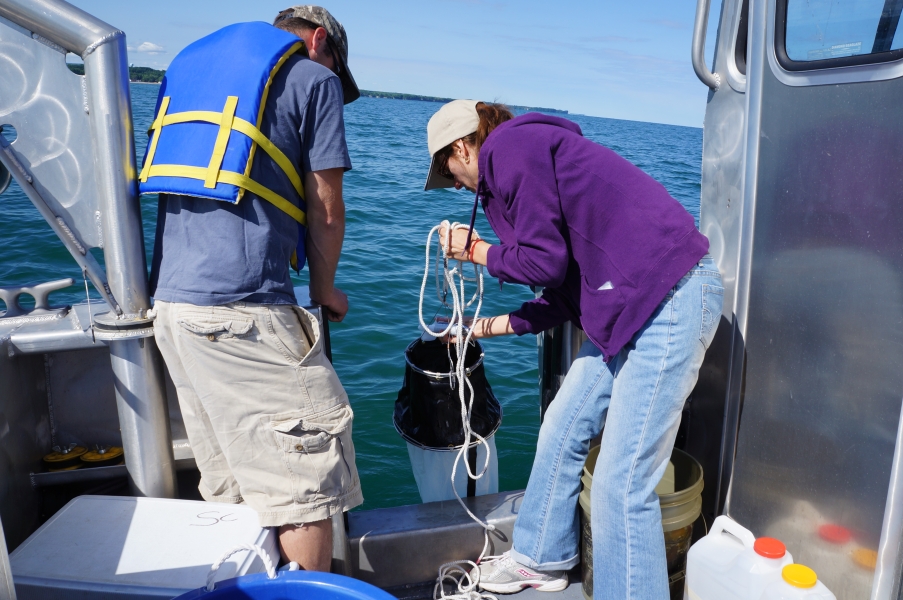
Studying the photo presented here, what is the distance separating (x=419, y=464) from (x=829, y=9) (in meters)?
2.19

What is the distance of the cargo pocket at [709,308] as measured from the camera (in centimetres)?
215

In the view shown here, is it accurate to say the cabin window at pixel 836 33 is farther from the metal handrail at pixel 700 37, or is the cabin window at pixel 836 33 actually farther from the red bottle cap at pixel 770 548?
the red bottle cap at pixel 770 548

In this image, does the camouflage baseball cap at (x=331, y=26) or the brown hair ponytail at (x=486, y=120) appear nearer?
the brown hair ponytail at (x=486, y=120)

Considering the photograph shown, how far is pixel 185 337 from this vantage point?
6.98ft

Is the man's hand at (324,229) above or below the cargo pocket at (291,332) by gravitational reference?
above

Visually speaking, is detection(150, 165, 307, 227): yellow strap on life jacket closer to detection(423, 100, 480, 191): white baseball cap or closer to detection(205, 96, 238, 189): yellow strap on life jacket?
detection(205, 96, 238, 189): yellow strap on life jacket

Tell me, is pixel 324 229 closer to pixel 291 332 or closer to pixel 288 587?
pixel 291 332

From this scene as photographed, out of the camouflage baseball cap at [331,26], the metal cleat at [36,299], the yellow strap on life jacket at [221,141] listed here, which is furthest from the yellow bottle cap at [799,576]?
the metal cleat at [36,299]

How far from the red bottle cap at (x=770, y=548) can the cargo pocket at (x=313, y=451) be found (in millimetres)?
1294

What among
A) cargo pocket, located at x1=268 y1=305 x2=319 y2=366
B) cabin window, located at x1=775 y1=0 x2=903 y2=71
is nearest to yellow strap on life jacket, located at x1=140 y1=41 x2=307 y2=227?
cargo pocket, located at x1=268 y1=305 x2=319 y2=366

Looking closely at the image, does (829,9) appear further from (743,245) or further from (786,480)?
(786,480)

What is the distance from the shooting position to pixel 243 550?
83.1 inches

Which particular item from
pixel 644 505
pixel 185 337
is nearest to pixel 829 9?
pixel 644 505

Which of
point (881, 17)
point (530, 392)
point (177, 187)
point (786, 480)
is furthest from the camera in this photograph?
point (530, 392)
